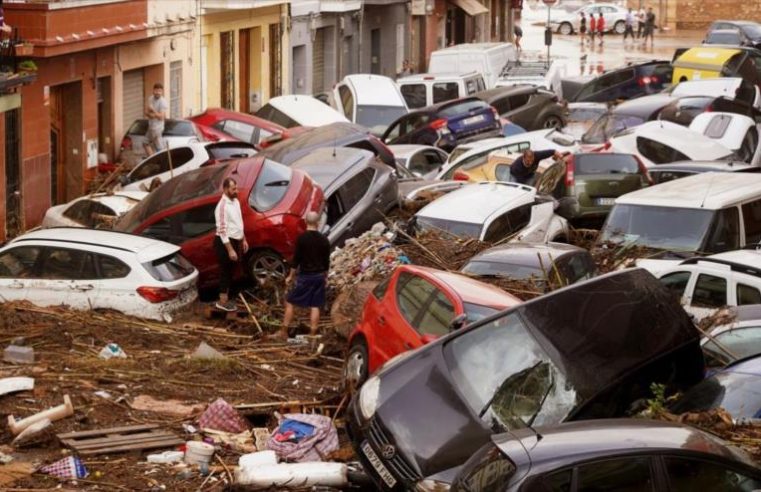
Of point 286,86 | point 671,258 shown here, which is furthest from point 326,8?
point 671,258

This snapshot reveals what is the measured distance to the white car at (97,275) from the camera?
57.7 feet

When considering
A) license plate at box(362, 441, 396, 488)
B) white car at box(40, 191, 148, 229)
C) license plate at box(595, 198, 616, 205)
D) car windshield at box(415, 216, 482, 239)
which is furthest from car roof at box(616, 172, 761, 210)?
license plate at box(362, 441, 396, 488)

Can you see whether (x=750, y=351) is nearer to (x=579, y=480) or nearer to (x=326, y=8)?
(x=579, y=480)

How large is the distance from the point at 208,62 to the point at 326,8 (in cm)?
831

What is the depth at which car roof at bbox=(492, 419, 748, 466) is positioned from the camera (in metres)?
9.20

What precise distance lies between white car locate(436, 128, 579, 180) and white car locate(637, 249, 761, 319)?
957 centimetres

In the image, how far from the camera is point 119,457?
12500 millimetres

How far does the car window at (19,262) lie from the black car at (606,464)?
9.48 metres

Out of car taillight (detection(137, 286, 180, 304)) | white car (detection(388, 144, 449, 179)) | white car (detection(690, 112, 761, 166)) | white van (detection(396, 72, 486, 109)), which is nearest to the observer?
car taillight (detection(137, 286, 180, 304))

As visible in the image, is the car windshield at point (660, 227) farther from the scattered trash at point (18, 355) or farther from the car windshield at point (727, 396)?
the car windshield at point (727, 396)

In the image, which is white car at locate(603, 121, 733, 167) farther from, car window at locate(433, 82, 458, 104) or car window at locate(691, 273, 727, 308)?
car window at locate(433, 82, 458, 104)

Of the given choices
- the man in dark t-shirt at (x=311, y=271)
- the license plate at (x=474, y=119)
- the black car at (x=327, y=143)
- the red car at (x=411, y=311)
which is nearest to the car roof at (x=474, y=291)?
the red car at (x=411, y=311)

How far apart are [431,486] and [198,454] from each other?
8.53 ft

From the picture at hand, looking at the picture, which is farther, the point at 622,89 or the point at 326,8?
the point at 326,8
